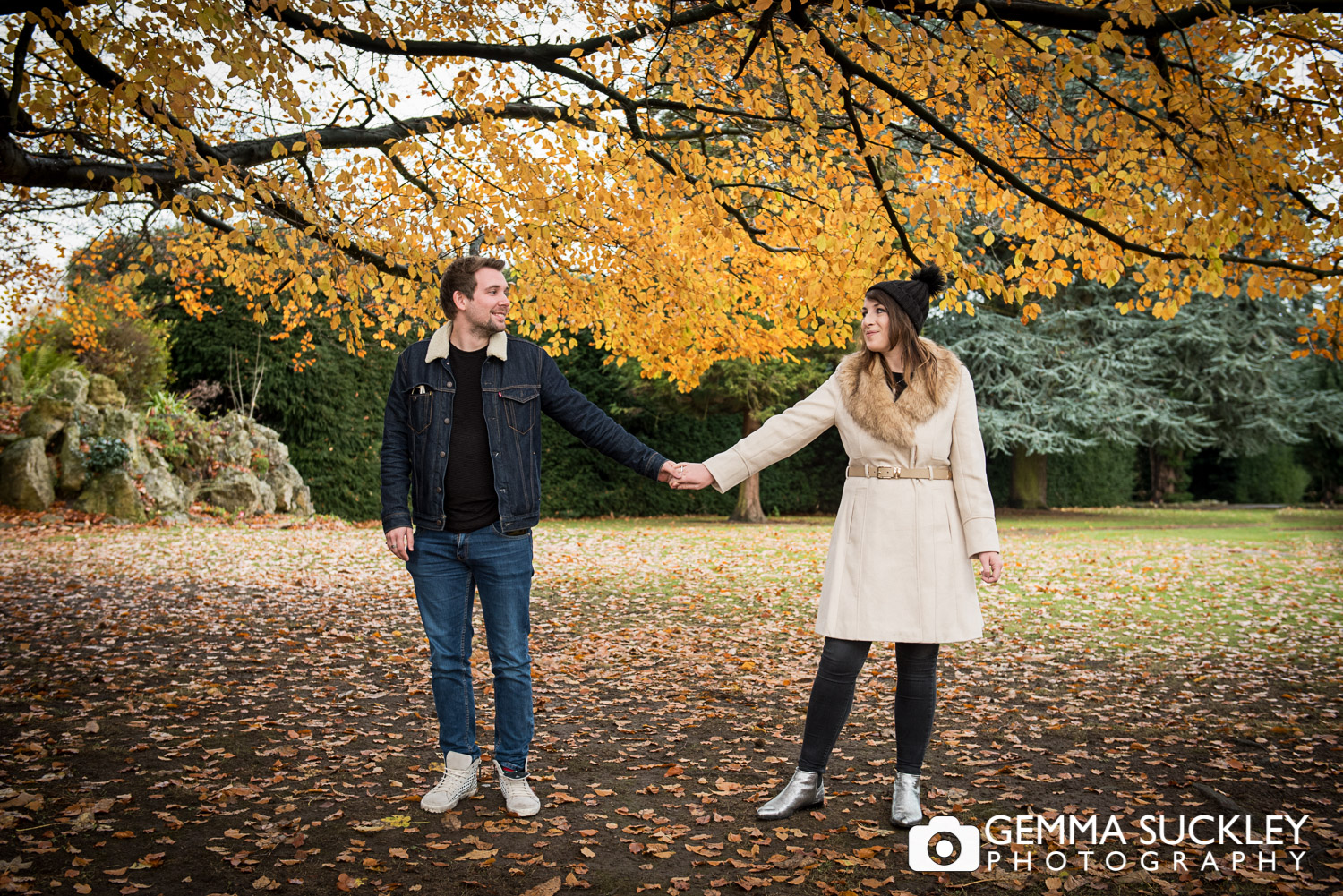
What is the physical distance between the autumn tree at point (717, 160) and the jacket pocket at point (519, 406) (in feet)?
7.74

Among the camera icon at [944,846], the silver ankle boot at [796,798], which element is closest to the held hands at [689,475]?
the silver ankle boot at [796,798]

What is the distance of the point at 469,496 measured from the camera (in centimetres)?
317

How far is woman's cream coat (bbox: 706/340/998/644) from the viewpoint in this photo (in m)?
3.08

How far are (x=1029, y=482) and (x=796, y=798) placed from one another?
21445mm

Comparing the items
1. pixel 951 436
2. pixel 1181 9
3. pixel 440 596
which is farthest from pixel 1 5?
pixel 1181 9

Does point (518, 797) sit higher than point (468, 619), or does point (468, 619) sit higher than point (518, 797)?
point (468, 619)

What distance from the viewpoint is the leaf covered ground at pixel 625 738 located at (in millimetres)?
2863

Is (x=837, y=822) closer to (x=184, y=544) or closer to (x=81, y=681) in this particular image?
(x=81, y=681)

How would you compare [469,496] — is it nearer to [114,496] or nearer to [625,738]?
[625,738]

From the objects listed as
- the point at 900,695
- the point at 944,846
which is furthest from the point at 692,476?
the point at 944,846

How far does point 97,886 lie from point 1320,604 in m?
9.26

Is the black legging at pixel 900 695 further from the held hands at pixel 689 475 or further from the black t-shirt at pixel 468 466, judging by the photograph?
the black t-shirt at pixel 468 466

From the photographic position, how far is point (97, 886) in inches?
105

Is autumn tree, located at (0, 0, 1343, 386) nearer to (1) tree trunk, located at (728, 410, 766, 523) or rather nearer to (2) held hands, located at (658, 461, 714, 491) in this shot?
(2) held hands, located at (658, 461, 714, 491)
